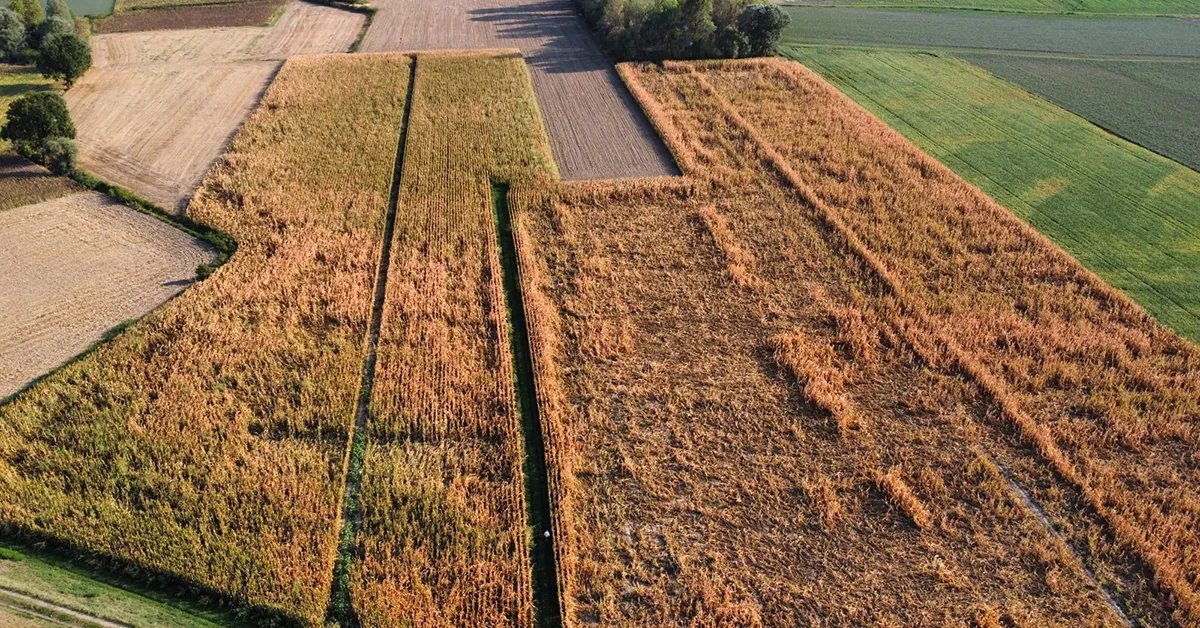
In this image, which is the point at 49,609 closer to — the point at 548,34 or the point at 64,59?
the point at 64,59

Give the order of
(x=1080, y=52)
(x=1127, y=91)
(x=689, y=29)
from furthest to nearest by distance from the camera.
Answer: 1. (x=1080, y=52)
2. (x=689, y=29)
3. (x=1127, y=91)

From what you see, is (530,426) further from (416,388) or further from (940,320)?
(940,320)

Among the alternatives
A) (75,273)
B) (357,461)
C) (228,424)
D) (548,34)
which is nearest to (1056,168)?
(548,34)

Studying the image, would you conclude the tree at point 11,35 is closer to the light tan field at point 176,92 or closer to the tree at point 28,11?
the tree at point 28,11

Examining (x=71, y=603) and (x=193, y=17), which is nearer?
(x=71, y=603)

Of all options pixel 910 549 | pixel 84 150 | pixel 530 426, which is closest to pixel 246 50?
pixel 84 150

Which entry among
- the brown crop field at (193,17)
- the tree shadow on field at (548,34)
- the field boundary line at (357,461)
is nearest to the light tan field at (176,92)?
the brown crop field at (193,17)

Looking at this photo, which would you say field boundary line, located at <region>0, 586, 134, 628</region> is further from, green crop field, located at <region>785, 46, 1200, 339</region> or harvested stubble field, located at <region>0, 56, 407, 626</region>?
green crop field, located at <region>785, 46, 1200, 339</region>
